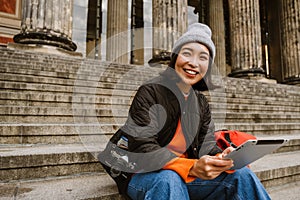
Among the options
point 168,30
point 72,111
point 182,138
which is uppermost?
point 168,30

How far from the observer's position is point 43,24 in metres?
5.12

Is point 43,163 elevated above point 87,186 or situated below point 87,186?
above

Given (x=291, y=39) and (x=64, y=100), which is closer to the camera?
(x=64, y=100)

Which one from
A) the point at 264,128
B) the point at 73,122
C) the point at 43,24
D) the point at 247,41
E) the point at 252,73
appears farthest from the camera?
the point at 247,41

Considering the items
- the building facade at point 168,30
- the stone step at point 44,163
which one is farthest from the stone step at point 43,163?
the building facade at point 168,30

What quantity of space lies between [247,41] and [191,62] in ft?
27.3

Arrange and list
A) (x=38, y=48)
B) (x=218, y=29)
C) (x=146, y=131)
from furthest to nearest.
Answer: (x=218, y=29)
(x=38, y=48)
(x=146, y=131)

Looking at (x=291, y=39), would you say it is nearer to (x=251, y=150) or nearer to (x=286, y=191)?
(x=286, y=191)

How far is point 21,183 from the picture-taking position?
5.01ft

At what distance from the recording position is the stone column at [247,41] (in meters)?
8.55

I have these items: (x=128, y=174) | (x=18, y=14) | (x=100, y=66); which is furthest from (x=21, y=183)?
(x=18, y=14)

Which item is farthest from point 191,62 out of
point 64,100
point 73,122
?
point 64,100

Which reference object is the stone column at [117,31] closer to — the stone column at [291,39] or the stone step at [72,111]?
the stone column at [291,39]

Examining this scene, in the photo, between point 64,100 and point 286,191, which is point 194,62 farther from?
point 64,100
